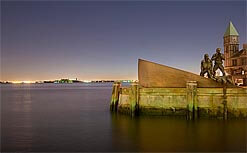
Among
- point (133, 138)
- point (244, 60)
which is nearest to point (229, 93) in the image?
point (133, 138)

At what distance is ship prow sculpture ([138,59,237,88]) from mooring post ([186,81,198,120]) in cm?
201

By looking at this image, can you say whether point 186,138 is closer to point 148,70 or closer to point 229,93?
point 229,93

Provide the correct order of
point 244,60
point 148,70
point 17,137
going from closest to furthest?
point 17,137 → point 148,70 → point 244,60

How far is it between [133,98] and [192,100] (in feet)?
14.7

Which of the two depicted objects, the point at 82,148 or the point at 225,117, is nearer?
the point at 82,148

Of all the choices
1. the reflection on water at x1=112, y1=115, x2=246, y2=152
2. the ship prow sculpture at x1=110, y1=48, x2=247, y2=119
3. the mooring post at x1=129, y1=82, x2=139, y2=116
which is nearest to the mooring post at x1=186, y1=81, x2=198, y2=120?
the ship prow sculpture at x1=110, y1=48, x2=247, y2=119

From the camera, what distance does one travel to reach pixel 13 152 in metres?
15.8

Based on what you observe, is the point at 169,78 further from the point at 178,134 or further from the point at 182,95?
the point at 178,134

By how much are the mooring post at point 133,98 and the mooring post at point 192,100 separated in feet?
12.9

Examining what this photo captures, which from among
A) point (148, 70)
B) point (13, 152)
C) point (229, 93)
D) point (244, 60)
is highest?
point (244, 60)

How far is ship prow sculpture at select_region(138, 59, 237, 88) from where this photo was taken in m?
23.0

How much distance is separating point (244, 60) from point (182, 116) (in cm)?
4886

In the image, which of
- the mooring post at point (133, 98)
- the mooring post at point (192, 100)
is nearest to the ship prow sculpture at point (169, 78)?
the mooring post at point (133, 98)

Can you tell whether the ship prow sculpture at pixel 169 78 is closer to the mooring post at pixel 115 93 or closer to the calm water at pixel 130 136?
the mooring post at pixel 115 93
